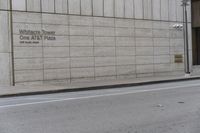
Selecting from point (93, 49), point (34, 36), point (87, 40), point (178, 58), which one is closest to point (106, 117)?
point (34, 36)

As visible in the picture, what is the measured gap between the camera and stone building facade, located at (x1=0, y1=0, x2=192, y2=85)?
21.0 metres

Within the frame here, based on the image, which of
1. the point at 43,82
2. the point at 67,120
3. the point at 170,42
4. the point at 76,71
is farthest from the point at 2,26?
the point at 170,42

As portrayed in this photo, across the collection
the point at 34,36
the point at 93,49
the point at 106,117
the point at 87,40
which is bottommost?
the point at 106,117

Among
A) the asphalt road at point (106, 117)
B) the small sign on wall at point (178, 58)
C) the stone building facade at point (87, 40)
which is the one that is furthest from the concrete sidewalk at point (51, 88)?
the small sign on wall at point (178, 58)

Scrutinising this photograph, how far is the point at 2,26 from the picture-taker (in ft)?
66.9

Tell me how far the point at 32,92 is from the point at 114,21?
10041mm

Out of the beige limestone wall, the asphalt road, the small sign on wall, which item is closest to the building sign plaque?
the beige limestone wall

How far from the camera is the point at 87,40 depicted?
78.7 feet

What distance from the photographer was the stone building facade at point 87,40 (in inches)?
825

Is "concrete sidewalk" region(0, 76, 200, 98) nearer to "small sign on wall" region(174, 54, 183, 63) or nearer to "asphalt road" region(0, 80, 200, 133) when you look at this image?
"asphalt road" region(0, 80, 200, 133)

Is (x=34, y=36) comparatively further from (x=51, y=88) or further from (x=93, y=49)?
(x=93, y=49)

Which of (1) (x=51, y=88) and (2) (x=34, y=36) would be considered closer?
(1) (x=51, y=88)

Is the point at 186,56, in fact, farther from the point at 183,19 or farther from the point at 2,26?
the point at 2,26

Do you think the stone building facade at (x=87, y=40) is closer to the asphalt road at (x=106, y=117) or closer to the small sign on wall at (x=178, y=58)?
the small sign on wall at (x=178, y=58)
